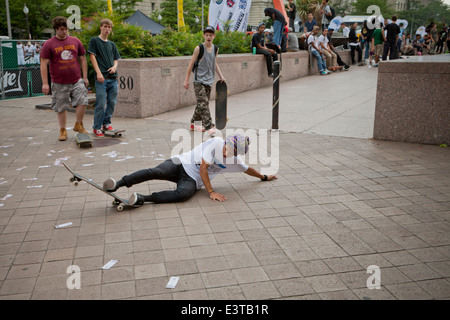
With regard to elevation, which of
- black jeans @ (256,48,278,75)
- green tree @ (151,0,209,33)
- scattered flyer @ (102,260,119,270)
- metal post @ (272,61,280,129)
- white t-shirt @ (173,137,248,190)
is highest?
green tree @ (151,0,209,33)

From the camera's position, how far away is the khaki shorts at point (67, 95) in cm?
768

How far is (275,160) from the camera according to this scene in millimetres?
6719

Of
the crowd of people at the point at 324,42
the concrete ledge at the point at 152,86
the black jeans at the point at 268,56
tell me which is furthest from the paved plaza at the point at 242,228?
the crowd of people at the point at 324,42

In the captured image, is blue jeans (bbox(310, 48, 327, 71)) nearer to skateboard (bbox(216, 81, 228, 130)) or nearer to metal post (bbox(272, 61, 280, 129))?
skateboard (bbox(216, 81, 228, 130))

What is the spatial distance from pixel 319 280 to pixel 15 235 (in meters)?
2.81

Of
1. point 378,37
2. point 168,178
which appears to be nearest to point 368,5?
point 378,37

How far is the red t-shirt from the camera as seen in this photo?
291 inches

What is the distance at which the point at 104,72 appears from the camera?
8078 millimetres

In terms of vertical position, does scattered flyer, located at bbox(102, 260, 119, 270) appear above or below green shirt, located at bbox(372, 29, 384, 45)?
below

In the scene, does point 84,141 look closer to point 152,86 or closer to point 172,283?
point 152,86

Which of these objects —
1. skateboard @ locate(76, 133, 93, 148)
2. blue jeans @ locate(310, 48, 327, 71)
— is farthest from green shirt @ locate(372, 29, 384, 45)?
skateboard @ locate(76, 133, 93, 148)
